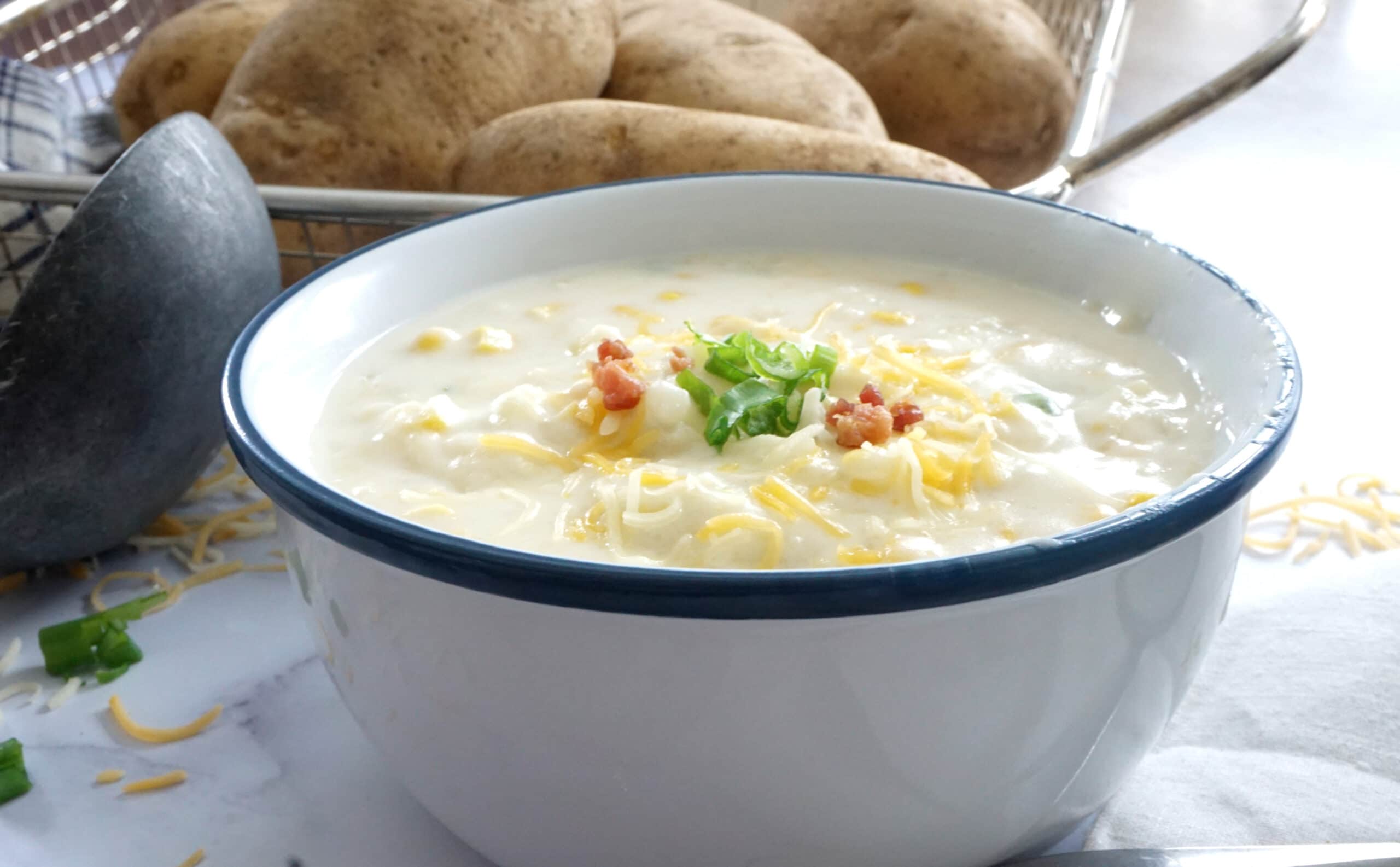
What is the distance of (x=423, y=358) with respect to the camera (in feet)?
2.95

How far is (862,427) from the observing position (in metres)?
0.73

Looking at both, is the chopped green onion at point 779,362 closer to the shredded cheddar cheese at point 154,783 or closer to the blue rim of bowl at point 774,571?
the blue rim of bowl at point 774,571

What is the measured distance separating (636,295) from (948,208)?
9.7 inches

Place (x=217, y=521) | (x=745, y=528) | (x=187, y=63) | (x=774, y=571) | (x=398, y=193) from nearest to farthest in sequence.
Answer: (x=774, y=571) < (x=745, y=528) < (x=217, y=521) < (x=398, y=193) < (x=187, y=63)

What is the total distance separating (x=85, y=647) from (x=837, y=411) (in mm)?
572

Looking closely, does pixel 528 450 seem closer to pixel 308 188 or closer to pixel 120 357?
pixel 120 357

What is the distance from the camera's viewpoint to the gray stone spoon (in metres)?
0.99

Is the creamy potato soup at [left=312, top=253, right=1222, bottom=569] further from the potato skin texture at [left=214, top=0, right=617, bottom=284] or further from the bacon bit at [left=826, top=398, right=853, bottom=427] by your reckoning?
the potato skin texture at [left=214, top=0, right=617, bottom=284]

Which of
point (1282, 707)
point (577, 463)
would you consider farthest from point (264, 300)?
point (1282, 707)

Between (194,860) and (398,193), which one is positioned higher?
(398,193)

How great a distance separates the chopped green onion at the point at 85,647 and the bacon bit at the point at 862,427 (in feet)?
1.80

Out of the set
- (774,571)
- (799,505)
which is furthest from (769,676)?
(799,505)

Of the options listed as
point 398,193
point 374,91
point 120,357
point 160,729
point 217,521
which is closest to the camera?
point 160,729

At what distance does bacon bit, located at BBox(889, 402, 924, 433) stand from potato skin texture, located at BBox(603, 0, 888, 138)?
31.9 inches
